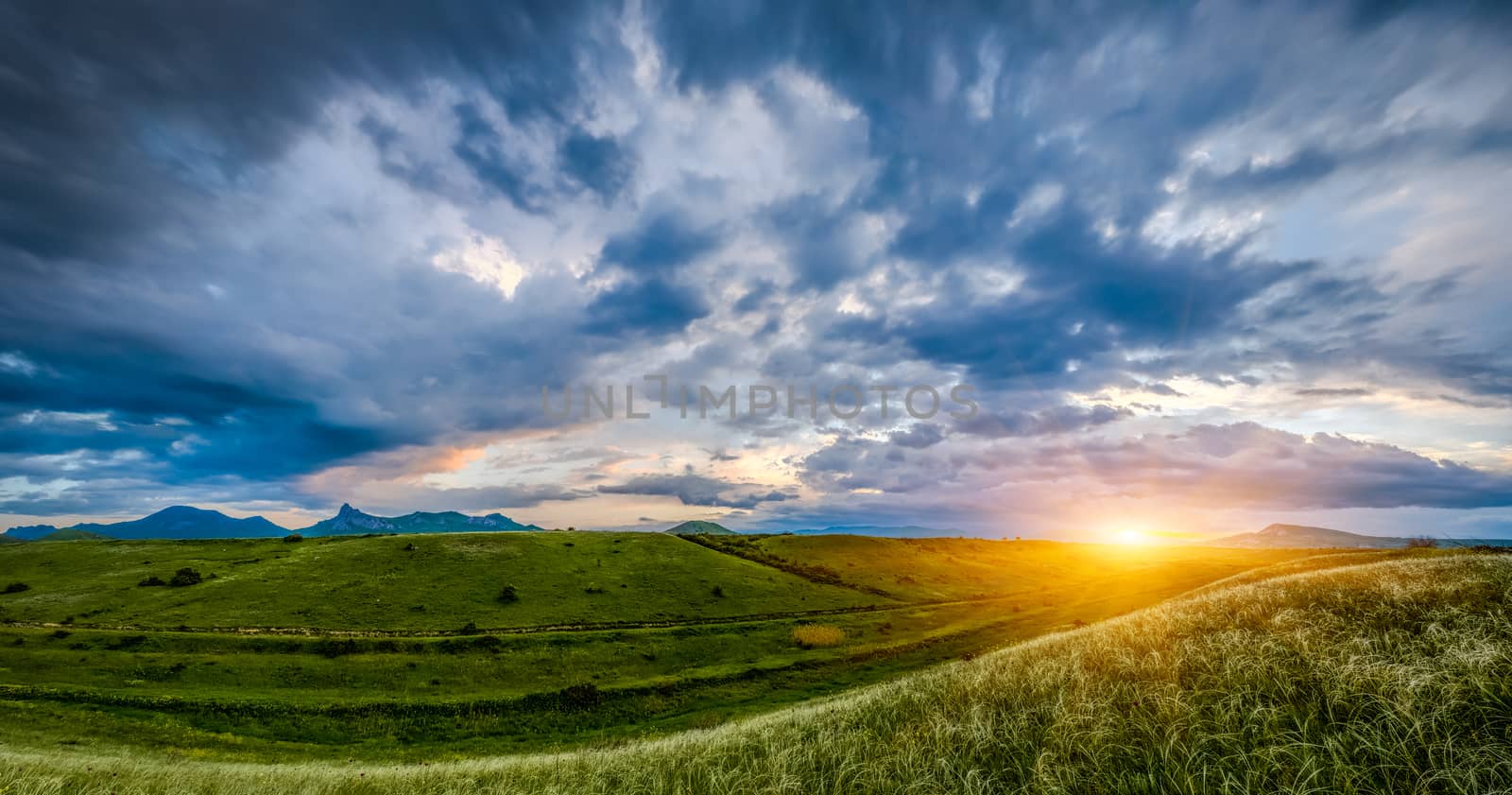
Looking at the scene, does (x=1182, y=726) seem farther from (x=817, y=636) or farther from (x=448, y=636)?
(x=448, y=636)

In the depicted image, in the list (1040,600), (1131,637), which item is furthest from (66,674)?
(1040,600)

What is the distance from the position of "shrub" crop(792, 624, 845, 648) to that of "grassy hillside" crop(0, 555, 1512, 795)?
162 feet

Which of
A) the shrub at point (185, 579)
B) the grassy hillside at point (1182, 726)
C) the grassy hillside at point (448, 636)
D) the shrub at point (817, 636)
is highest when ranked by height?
the grassy hillside at point (1182, 726)

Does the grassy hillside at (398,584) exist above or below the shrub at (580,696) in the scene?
above

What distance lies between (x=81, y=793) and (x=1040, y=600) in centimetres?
8885

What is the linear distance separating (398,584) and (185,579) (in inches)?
1066

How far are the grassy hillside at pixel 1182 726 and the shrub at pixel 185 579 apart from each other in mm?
84644

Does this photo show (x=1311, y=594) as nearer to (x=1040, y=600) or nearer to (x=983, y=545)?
(x=1040, y=600)

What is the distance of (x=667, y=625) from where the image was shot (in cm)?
6519

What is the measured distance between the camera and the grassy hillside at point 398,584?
62469 millimetres

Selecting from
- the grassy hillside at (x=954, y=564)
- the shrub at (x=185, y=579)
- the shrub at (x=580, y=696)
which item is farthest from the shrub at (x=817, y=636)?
the shrub at (x=185, y=579)

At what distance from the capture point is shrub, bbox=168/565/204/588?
72000 mm

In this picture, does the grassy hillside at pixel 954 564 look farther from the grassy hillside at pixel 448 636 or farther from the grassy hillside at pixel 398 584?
the grassy hillside at pixel 398 584

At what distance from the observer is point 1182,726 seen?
725 cm
